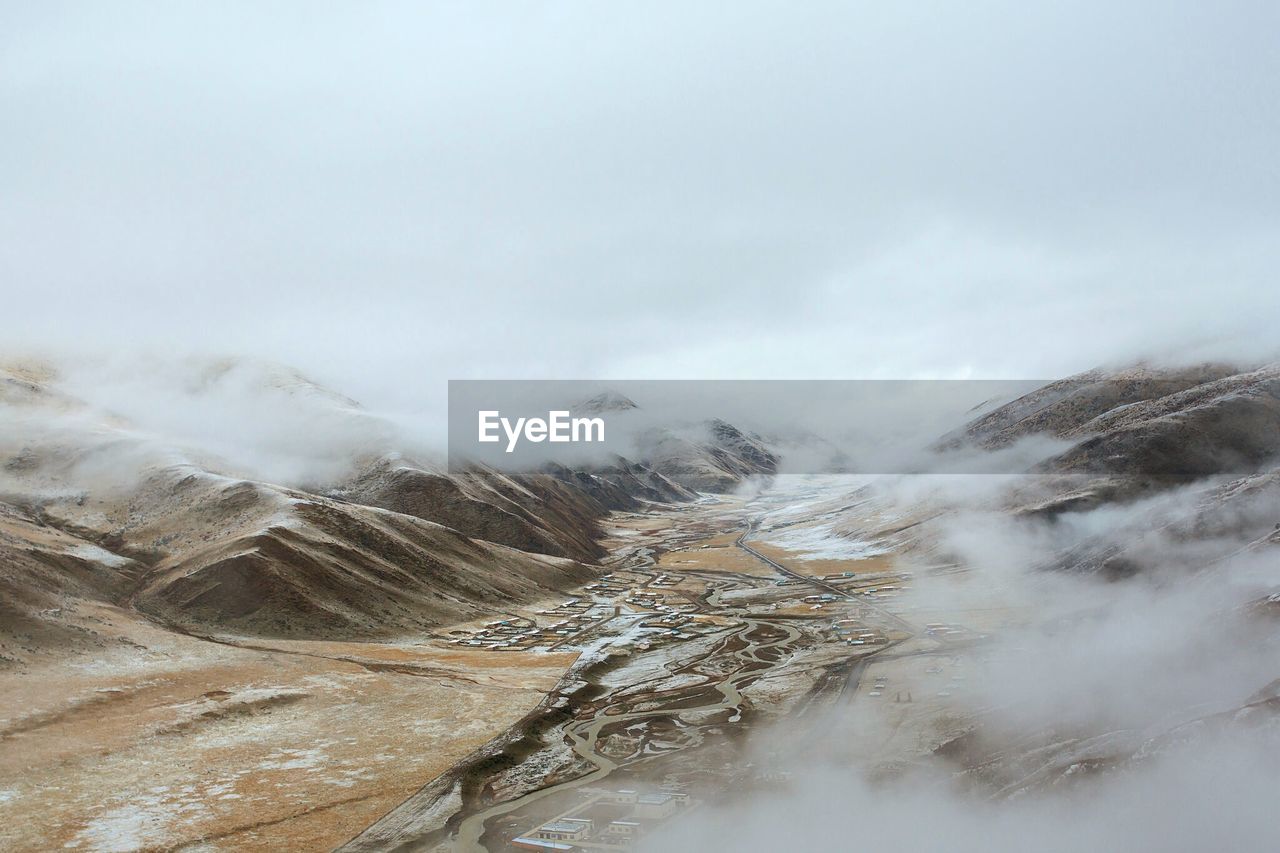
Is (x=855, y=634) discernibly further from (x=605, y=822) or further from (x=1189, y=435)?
(x=1189, y=435)

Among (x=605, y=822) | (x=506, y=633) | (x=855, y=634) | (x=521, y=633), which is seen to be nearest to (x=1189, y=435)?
(x=855, y=634)

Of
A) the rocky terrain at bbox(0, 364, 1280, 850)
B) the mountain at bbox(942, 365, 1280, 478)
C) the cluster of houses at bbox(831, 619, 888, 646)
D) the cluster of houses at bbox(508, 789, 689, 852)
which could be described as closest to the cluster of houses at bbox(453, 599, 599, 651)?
the rocky terrain at bbox(0, 364, 1280, 850)

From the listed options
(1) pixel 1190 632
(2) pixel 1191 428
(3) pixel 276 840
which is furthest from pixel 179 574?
(2) pixel 1191 428

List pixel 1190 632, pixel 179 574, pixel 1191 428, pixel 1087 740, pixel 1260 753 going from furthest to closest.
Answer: pixel 1191 428 → pixel 179 574 → pixel 1190 632 → pixel 1087 740 → pixel 1260 753

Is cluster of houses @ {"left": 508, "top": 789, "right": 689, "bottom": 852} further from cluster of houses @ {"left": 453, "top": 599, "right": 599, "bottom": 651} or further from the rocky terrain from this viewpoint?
cluster of houses @ {"left": 453, "top": 599, "right": 599, "bottom": 651}

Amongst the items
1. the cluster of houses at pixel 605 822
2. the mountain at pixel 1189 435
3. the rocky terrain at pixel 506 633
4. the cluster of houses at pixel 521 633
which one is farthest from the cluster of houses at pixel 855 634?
the mountain at pixel 1189 435

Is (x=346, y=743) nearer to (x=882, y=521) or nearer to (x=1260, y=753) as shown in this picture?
(x=1260, y=753)

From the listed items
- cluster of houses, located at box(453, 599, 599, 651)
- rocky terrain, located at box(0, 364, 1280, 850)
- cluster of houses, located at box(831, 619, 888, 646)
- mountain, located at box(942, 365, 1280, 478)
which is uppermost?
mountain, located at box(942, 365, 1280, 478)

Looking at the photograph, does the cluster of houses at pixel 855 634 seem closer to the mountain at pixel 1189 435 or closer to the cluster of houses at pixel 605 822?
the cluster of houses at pixel 605 822
